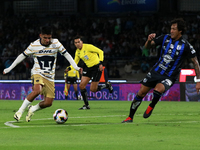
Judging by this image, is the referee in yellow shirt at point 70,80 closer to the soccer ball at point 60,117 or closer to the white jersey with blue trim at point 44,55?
the white jersey with blue trim at point 44,55

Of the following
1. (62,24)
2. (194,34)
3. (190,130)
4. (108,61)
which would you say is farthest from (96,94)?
(190,130)

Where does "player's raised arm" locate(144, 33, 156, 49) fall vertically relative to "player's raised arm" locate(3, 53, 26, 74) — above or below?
above

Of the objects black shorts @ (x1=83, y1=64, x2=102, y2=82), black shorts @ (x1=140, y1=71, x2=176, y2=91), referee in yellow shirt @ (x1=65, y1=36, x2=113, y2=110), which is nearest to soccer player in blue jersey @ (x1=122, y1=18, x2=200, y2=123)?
black shorts @ (x1=140, y1=71, x2=176, y2=91)

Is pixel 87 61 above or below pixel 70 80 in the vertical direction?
above

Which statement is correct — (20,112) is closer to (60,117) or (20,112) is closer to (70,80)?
(60,117)

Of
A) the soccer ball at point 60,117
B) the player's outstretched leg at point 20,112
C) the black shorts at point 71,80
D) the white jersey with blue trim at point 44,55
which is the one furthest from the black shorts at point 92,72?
the black shorts at point 71,80

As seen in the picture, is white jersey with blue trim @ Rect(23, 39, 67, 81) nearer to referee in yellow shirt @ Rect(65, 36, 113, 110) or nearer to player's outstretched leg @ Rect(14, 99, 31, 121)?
player's outstretched leg @ Rect(14, 99, 31, 121)

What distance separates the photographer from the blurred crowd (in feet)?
74.5

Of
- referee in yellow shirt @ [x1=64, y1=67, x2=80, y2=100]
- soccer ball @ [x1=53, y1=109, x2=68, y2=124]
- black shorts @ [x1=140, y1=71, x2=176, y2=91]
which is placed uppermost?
black shorts @ [x1=140, y1=71, x2=176, y2=91]

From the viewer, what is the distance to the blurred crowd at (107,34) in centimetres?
2270

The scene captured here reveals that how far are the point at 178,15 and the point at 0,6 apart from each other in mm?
13054

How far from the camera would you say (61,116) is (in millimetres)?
8750

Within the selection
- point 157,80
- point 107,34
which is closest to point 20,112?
point 157,80

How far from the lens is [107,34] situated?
26781 millimetres
